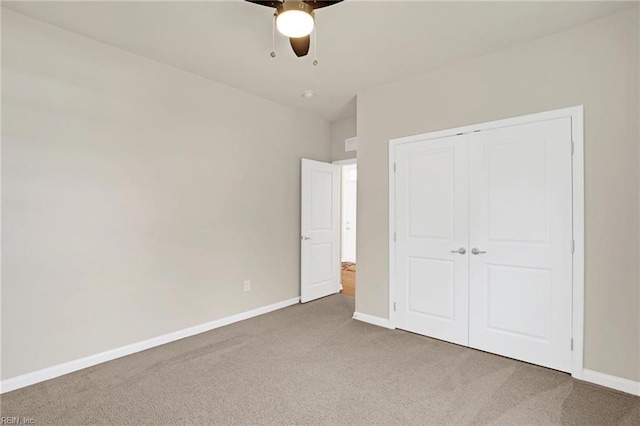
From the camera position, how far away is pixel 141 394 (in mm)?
2287

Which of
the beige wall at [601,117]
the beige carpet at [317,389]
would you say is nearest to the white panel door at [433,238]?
the beige carpet at [317,389]

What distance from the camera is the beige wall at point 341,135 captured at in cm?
489

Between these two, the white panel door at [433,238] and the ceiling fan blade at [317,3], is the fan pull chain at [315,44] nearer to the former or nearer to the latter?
the ceiling fan blade at [317,3]

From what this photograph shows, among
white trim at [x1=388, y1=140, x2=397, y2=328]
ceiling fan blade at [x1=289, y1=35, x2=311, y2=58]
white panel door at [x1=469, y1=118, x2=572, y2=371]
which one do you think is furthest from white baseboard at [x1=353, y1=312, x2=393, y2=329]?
ceiling fan blade at [x1=289, y1=35, x2=311, y2=58]

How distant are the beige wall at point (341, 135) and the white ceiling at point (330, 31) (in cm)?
142

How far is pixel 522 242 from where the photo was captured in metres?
2.79

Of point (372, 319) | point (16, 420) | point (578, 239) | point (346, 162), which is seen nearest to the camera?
point (16, 420)

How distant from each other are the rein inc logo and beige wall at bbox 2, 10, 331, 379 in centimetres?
47

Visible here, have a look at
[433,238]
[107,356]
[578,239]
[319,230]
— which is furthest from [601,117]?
[107,356]

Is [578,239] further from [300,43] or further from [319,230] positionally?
[319,230]

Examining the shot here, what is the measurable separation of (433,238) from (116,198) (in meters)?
3.02

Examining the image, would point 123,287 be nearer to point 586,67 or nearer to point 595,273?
point 595,273

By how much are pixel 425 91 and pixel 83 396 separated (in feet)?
12.8

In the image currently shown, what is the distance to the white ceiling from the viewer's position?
232cm
